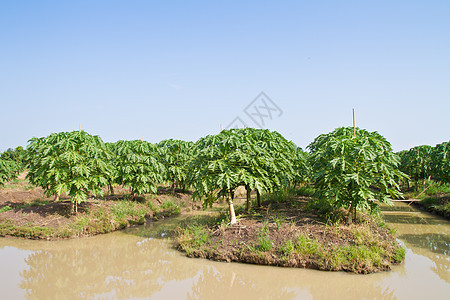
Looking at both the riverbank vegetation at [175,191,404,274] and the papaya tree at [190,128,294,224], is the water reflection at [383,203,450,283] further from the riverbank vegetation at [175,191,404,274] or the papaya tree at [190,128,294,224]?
the papaya tree at [190,128,294,224]

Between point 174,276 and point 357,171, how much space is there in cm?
576

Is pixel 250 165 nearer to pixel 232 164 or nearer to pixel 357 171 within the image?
pixel 232 164

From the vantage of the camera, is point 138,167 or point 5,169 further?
point 5,169

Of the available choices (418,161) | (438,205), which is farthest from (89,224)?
(418,161)

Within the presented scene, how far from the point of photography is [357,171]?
8414mm

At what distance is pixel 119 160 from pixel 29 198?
5.83 meters

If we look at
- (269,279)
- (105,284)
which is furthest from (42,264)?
(269,279)

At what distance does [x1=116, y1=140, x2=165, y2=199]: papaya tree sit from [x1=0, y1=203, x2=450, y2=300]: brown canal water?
13.5ft

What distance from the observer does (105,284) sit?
287 inches

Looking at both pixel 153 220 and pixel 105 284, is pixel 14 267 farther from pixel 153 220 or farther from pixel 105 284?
pixel 153 220

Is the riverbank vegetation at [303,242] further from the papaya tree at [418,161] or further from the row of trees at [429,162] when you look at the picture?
the papaya tree at [418,161]

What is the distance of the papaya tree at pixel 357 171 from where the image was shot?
8.08m

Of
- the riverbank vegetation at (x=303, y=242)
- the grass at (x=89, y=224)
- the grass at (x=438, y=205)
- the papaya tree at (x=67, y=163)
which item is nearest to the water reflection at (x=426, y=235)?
the grass at (x=438, y=205)

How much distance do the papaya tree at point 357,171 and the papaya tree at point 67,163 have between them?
8.08 meters
